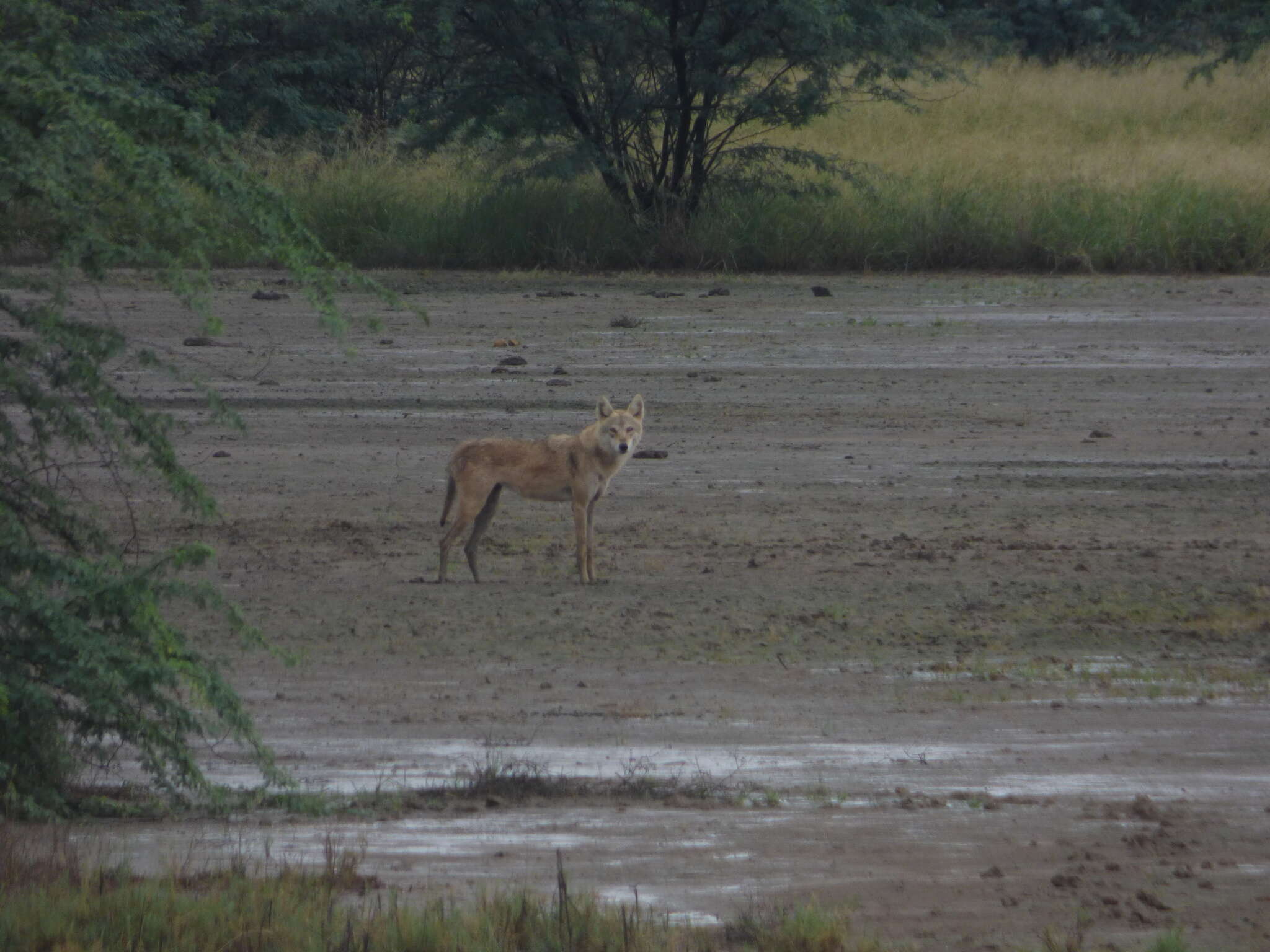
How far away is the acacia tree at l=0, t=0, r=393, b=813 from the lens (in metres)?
5.57

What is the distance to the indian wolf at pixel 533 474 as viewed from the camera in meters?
9.62

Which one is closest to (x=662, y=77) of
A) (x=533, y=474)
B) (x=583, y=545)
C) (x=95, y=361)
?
(x=533, y=474)

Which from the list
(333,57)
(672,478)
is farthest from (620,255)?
(333,57)

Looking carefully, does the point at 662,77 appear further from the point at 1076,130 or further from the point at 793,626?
the point at 793,626

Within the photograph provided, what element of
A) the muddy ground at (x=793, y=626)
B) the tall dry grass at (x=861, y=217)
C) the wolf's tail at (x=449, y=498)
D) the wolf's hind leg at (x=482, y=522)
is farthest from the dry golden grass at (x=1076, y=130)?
the wolf's tail at (x=449, y=498)

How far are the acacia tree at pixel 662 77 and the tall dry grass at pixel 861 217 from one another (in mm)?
717

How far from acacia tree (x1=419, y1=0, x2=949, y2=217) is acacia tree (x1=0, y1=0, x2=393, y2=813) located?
18.5m

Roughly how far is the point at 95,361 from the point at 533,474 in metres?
4.00

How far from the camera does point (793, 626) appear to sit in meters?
8.35

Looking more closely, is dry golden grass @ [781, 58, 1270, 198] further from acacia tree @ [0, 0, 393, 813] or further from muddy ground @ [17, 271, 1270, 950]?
acacia tree @ [0, 0, 393, 813]

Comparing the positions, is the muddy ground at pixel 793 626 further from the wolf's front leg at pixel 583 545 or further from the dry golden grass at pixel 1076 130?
the dry golden grass at pixel 1076 130

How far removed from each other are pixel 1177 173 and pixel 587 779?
22.8 metres

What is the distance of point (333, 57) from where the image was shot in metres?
38.6

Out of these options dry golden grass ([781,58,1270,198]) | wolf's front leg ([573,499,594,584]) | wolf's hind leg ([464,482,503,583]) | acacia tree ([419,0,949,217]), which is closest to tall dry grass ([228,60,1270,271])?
dry golden grass ([781,58,1270,198])
